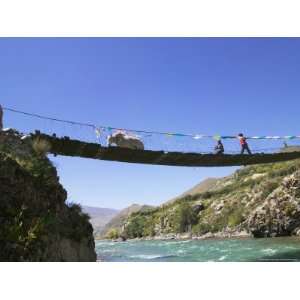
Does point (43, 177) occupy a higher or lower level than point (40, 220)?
higher

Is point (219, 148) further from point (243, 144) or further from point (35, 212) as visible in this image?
point (35, 212)

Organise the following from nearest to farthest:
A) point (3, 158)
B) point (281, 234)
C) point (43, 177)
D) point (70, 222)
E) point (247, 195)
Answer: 1. point (3, 158)
2. point (43, 177)
3. point (70, 222)
4. point (281, 234)
5. point (247, 195)

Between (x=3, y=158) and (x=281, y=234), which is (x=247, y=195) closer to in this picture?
(x=281, y=234)

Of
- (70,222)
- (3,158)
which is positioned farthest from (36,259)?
(70,222)

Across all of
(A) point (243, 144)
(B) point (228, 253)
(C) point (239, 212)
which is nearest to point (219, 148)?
(A) point (243, 144)

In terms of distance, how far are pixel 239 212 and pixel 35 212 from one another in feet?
199

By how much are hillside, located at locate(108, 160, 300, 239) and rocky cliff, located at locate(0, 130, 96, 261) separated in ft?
122

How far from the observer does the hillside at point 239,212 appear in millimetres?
48344

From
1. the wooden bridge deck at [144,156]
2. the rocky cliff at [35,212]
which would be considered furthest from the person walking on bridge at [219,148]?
the rocky cliff at [35,212]

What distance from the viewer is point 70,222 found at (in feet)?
39.0

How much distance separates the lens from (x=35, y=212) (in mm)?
9633

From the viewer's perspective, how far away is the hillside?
4834 centimetres

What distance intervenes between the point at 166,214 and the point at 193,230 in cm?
2215
